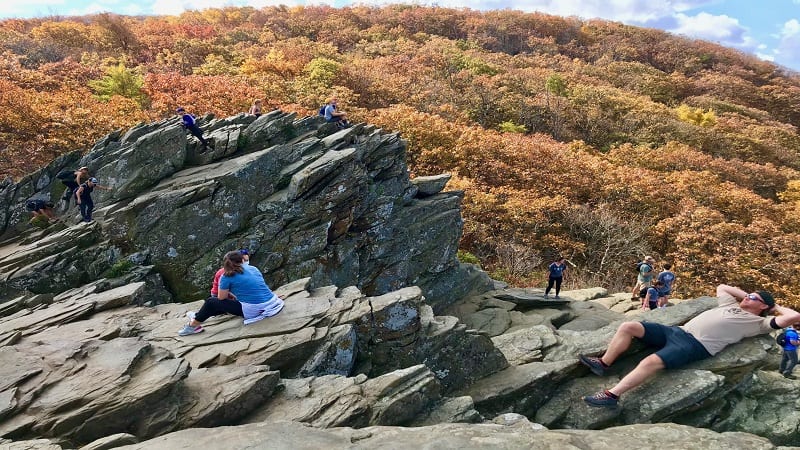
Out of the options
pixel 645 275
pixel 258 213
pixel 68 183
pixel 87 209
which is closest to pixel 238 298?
pixel 258 213

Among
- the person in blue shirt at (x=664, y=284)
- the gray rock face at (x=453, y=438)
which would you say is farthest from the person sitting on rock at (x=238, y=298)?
the person in blue shirt at (x=664, y=284)

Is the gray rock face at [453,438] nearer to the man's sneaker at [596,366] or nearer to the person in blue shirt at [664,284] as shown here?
the man's sneaker at [596,366]

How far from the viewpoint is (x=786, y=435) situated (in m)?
8.99

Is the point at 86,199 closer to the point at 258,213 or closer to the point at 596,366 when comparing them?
the point at 258,213

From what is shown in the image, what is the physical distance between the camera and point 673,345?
9.28m

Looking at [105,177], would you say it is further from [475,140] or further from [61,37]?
[61,37]

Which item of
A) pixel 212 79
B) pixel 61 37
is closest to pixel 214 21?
pixel 61 37

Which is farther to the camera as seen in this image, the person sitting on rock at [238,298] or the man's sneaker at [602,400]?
the person sitting on rock at [238,298]

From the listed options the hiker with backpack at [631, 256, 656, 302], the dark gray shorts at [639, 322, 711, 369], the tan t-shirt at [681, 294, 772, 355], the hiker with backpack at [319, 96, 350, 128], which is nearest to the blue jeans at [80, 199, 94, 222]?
the hiker with backpack at [319, 96, 350, 128]

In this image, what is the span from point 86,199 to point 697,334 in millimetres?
18580

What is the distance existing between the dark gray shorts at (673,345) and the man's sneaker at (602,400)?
1.33m

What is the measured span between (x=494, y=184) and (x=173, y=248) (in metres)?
25.5

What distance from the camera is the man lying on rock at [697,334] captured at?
9.00 m

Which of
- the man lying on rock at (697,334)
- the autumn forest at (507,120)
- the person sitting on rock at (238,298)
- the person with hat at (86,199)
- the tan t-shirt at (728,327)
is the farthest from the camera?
the autumn forest at (507,120)
